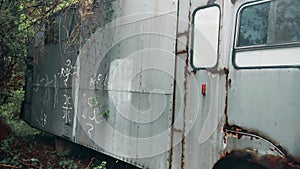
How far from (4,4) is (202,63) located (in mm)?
5268

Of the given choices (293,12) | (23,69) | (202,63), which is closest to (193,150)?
(202,63)

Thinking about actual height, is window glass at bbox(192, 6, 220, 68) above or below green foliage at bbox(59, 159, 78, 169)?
above

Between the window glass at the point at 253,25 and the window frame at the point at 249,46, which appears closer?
the window frame at the point at 249,46

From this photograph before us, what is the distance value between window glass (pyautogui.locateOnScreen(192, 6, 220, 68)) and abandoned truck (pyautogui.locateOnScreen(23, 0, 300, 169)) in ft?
0.03

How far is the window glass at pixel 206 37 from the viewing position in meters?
3.78

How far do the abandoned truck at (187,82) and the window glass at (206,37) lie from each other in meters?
0.01

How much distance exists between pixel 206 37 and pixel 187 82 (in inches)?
21.5

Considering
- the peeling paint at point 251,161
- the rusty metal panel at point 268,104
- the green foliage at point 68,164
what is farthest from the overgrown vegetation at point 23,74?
the peeling paint at point 251,161

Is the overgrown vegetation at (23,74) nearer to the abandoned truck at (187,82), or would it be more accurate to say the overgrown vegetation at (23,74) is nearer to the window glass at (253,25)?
the abandoned truck at (187,82)

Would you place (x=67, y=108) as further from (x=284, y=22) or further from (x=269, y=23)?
(x=284, y=22)

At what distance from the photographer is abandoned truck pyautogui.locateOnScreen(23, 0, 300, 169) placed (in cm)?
306

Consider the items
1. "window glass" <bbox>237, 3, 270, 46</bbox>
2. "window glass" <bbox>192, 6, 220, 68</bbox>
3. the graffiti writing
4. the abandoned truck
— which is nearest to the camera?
the abandoned truck

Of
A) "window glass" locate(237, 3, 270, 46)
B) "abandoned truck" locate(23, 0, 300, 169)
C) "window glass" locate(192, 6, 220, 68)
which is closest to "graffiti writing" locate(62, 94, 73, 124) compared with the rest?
"abandoned truck" locate(23, 0, 300, 169)

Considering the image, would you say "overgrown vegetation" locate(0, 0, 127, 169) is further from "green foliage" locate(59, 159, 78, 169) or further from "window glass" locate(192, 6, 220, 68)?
"window glass" locate(192, 6, 220, 68)
